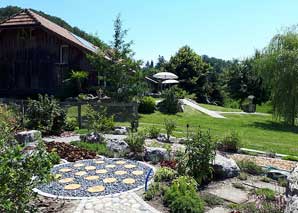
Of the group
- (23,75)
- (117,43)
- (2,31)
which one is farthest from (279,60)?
(2,31)

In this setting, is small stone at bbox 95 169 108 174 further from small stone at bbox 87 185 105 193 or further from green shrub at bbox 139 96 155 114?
green shrub at bbox 139 96 155 114

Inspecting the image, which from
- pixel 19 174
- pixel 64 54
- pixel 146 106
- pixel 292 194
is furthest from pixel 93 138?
pixel 64 54

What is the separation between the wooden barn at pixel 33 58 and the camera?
24.0m

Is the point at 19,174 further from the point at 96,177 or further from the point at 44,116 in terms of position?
the point at 44,116

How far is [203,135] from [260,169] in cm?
195

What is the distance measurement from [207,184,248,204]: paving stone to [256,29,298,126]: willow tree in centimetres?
1536

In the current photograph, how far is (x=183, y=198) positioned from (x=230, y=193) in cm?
139

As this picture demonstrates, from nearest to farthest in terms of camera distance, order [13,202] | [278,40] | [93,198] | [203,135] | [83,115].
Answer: [13,202] < [93,198] < [203,135] < [83,115] < [278,40]

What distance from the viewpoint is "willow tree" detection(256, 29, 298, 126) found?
19938 mm

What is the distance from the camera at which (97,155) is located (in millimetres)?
9203

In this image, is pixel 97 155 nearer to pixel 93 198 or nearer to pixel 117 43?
pixel 93 198

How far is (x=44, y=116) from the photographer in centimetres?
1287

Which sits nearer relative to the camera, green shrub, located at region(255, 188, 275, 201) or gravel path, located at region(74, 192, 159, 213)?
gravel path, located at region(74, 192, 159, 213)

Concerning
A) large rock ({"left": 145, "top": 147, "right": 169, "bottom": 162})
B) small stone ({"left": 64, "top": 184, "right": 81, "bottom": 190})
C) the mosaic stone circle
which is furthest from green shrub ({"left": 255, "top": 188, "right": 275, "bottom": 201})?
small stone ({"left": 64, "top": 184, "right": 81, "bottom": 190})
